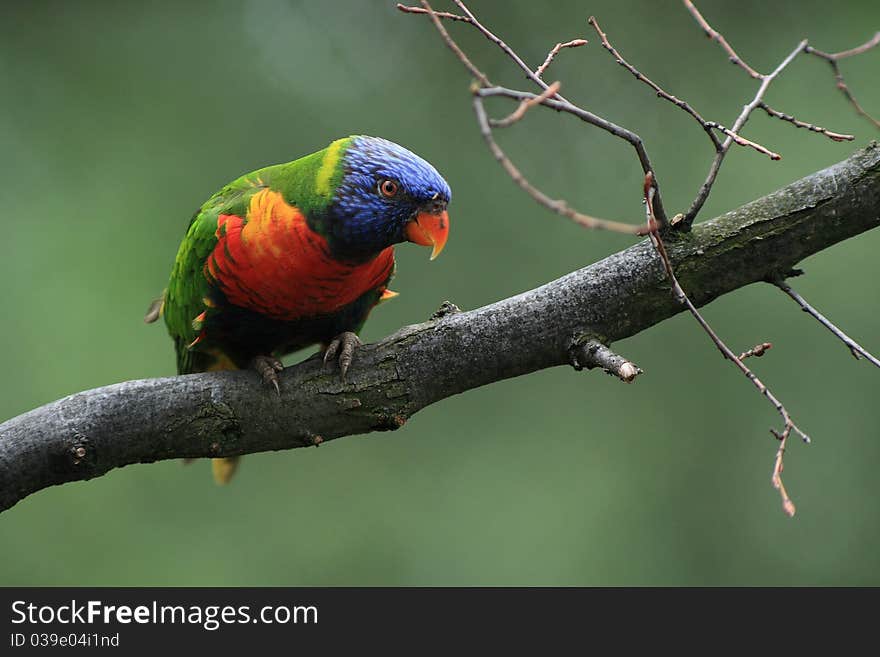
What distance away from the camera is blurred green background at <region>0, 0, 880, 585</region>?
536 centimetres

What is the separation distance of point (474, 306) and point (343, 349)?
10.1 ft

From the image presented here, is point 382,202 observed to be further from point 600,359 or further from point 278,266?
point 600,359

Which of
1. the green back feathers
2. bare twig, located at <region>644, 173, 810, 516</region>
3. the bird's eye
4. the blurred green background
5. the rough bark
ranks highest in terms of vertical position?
the blurred green background

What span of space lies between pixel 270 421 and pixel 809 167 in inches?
163

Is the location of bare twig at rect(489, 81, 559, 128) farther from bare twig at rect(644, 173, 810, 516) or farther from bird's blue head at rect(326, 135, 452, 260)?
bird's blue head at rect(326, 135, 452, 260)

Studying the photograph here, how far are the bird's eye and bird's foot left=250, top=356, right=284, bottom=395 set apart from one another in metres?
0.59

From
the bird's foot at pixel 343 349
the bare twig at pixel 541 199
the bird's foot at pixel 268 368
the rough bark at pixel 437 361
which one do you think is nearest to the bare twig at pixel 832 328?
the rough bark at pixel 437 361

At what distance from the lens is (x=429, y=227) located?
2.45 m

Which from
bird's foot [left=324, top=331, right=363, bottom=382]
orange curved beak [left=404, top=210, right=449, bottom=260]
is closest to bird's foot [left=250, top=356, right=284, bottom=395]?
bird's foot [left=324, top=331, right=363, bottom=382]

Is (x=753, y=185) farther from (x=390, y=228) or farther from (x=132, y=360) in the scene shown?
(x=132, y=360)

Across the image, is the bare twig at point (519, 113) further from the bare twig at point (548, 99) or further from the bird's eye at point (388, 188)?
the bird's eye at point (388, 188)

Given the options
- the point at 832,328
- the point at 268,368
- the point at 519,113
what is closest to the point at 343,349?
the point at 268,368

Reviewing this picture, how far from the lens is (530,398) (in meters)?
5.89
